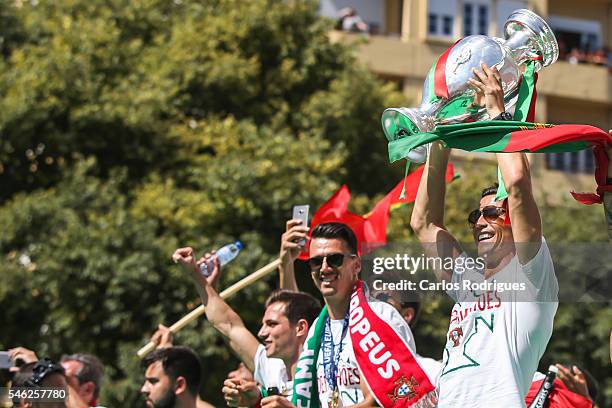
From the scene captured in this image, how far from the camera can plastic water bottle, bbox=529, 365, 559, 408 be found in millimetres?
6595

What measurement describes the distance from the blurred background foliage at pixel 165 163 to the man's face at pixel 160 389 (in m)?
5.89

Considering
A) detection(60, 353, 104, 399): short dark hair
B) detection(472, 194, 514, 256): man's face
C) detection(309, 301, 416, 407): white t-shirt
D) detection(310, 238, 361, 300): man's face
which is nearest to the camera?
detection(472, 194, 514, 256): man's face

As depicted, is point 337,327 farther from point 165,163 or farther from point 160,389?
point 165,163

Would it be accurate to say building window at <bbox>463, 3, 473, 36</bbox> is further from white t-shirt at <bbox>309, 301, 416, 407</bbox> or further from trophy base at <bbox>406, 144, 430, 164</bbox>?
trophy base at <bbox>406, 144, 430, 164</bbox>

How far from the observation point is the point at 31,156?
16656 mm

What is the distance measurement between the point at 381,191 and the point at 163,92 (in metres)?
3.05

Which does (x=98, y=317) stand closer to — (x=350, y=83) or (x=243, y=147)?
(x=243, y=147)

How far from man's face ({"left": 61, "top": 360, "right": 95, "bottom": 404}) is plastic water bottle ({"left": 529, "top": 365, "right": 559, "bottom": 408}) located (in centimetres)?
302

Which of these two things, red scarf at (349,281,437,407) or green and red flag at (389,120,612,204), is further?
red scarf at (349,281,437,407)

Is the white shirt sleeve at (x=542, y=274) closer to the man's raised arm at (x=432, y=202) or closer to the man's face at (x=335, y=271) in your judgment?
the man's raised arm at (x=432, y=202)

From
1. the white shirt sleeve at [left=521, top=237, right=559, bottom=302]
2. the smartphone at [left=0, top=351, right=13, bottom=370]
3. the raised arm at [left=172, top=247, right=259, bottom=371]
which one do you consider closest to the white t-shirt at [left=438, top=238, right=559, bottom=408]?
the white shirt sleeve at [left=521, top=237, right=559, bottom=302]

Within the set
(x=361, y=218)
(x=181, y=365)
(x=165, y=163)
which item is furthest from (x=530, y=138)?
(x=165, y=163)

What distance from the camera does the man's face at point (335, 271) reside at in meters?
6.41

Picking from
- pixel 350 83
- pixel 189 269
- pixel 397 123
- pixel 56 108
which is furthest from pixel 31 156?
pixel 397 123
